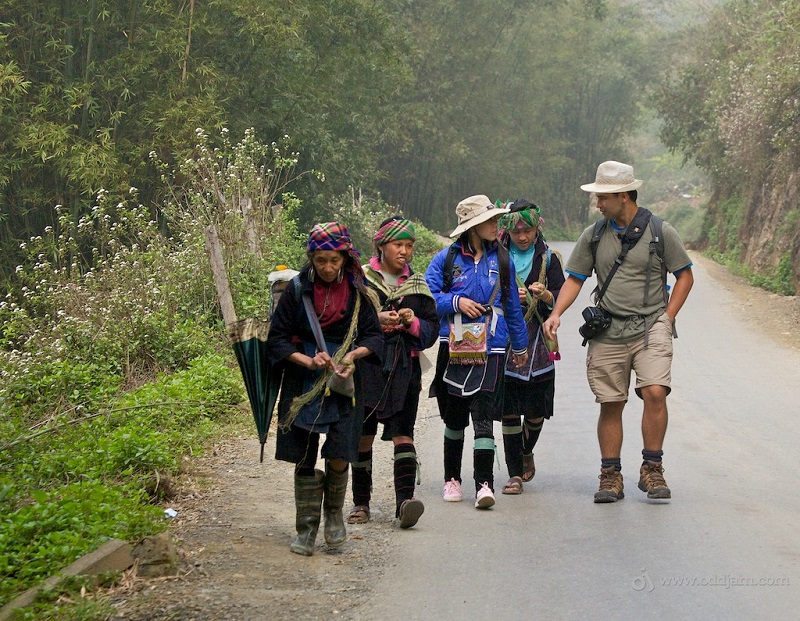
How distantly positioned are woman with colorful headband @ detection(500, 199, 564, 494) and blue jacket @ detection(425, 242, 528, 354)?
460 mm

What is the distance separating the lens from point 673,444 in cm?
913

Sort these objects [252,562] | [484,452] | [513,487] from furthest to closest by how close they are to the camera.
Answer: [513,487]
[484,452]
[252,562]

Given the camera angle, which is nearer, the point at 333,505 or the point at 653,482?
the point at 333,505

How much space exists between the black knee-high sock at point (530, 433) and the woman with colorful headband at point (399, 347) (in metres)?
1.38

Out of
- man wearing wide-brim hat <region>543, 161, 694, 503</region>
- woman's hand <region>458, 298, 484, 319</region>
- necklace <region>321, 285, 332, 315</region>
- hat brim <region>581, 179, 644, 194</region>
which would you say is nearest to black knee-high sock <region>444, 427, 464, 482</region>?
woman's hand <region>458, 298, 484, 319</region>

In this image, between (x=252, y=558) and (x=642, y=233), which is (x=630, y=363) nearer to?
(x=642, y=233)

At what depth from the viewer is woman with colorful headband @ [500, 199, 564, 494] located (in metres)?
7.50

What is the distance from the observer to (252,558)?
584cm

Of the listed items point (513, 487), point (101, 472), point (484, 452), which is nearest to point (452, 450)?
point (484, 452)

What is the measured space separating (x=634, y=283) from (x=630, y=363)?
0.52 m

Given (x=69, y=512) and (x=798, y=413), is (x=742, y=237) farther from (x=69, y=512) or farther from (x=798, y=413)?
(x=69, y=512)

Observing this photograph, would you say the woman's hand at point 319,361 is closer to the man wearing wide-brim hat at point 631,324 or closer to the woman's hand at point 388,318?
the woman's hand at point 388,318

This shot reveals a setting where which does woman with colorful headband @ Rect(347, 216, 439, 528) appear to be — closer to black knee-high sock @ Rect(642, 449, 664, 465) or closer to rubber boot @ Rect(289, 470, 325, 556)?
rubber boot @ Rect(289, 470, 325, 556)

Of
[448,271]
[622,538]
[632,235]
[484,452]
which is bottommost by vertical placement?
[622,538]
